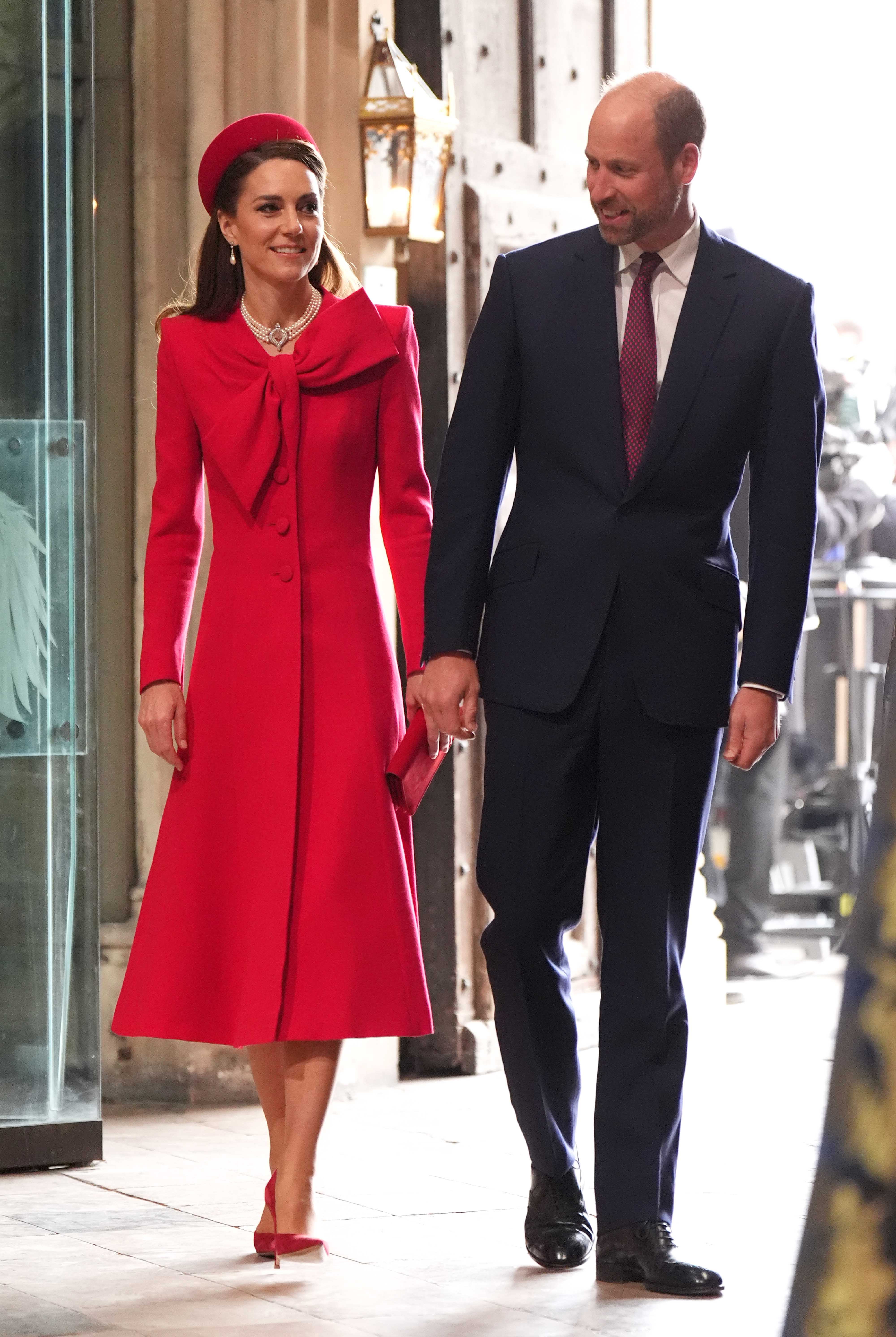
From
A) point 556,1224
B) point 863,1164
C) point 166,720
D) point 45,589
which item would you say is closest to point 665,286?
point 166,720

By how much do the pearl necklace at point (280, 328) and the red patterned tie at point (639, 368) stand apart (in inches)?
20.5

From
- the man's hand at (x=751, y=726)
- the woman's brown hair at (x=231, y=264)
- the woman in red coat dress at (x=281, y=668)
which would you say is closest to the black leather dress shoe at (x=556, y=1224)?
the woman in red coat dress at (x=281, y=668)

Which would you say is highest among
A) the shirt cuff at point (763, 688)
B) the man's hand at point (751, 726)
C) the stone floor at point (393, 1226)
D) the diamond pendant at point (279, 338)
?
the diamond pendant at point (279, 338)


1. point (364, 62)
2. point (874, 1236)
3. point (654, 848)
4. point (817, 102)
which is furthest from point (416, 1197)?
point (817, 102)

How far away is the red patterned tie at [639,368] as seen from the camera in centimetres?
277

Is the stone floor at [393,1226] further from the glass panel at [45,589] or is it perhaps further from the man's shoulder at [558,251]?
the man's shoulder at [558,251]

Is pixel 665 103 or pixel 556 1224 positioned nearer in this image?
pixel 665 103

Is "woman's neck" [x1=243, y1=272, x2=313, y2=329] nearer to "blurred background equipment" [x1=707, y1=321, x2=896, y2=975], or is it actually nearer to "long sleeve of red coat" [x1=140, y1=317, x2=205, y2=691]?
"long sleeve of red coat" [x1=140, y1=317, x2=205, y2=691]

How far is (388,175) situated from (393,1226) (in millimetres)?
2597

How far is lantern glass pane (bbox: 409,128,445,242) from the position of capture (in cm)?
475

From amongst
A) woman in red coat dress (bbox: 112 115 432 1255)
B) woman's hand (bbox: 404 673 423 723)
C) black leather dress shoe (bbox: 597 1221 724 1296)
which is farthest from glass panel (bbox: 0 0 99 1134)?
black leather dress shoe (bbox: 597 1221 724 1296)

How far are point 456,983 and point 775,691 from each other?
8.07ft

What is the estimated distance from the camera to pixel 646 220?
8.84 feet

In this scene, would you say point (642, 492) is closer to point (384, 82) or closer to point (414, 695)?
point (414, 695)
